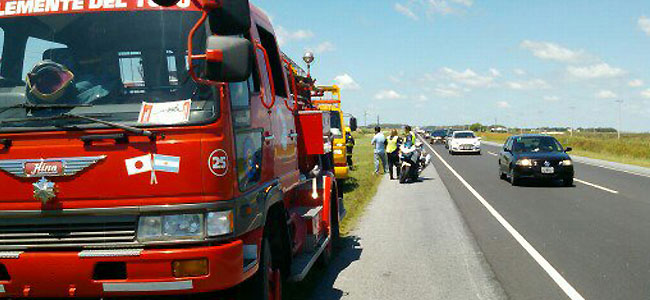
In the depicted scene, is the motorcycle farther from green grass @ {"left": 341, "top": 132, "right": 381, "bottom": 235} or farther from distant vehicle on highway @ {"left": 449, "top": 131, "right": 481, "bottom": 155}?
distant vehicle on highway @ {"left": 449, "top": 131, "right": 481, "bottom": 155}

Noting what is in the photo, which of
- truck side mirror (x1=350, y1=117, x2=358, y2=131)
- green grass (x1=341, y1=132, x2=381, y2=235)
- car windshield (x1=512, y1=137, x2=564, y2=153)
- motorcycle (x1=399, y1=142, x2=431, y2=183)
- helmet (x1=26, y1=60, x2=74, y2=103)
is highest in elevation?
helmet (x1=26, y1=60, x2=74, y2=103)

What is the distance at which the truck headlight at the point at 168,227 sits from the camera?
348 cm

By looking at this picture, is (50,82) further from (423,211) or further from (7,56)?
(423,211)

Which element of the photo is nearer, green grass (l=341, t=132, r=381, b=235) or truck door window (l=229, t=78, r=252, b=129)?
truck door window (l=229, t=78, r=252, b=129)

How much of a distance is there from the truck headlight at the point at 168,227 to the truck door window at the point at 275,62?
7.29 feet

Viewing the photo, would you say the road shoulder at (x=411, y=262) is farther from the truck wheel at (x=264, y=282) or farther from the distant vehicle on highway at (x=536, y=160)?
the distant vehicle on highway at (x=536, y=160)

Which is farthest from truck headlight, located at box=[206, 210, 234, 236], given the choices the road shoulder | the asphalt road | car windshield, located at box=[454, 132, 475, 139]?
car windshield, located at box=[454, 132, 475, 139]

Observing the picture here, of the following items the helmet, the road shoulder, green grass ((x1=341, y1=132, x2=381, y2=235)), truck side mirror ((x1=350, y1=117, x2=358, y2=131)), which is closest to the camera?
the helmet

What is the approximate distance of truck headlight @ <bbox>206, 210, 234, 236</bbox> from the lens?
353 cm

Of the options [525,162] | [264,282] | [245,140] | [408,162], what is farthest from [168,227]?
[408,162]

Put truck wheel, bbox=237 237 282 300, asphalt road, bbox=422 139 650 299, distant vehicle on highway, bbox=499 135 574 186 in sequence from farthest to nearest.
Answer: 1. distant vehicle on highway, bbox=499 135 574 186
2. asphalt road, bbox=422 139 650 299
3. truck wheel, bbox=237 237 282 300

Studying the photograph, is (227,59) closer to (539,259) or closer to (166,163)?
(166,163)

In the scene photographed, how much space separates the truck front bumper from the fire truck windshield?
77 centimetres

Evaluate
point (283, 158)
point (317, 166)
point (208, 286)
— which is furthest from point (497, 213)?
point (208, 286)
